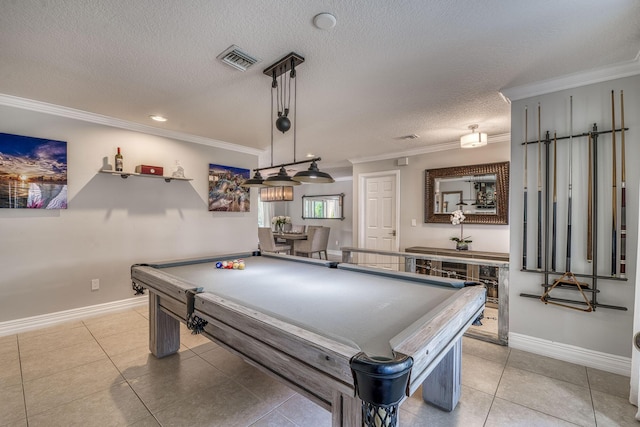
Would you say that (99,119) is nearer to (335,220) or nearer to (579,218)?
(579,218)

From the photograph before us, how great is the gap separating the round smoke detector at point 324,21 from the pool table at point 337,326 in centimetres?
158

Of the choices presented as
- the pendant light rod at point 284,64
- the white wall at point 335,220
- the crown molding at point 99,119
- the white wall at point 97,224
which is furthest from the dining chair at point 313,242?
the pendant light rod at point 284,64

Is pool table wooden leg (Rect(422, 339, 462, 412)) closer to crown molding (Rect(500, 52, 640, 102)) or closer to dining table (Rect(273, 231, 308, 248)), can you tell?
crown molding (Rect(500, 52, 640, 102))

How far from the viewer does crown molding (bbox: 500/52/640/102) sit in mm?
2179

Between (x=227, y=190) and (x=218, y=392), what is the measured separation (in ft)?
10.2

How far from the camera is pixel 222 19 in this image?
1688 mm

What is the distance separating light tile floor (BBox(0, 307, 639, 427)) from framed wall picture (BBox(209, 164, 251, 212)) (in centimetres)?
227

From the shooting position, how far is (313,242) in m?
6.50

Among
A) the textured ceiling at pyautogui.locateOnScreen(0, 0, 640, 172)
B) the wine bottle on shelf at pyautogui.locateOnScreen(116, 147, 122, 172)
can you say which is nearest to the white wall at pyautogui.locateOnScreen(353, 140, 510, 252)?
the textured ceiling at pyautogui.locateOnScreen(0, 0, 640, 172)

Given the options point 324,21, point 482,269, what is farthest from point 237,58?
point 482,269

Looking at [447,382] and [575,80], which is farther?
[575,80]

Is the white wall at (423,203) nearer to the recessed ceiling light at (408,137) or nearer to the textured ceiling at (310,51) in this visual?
the recessed ceiling light at (408,137)

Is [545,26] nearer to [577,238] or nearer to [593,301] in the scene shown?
[577,238]

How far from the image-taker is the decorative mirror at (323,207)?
8555mm
